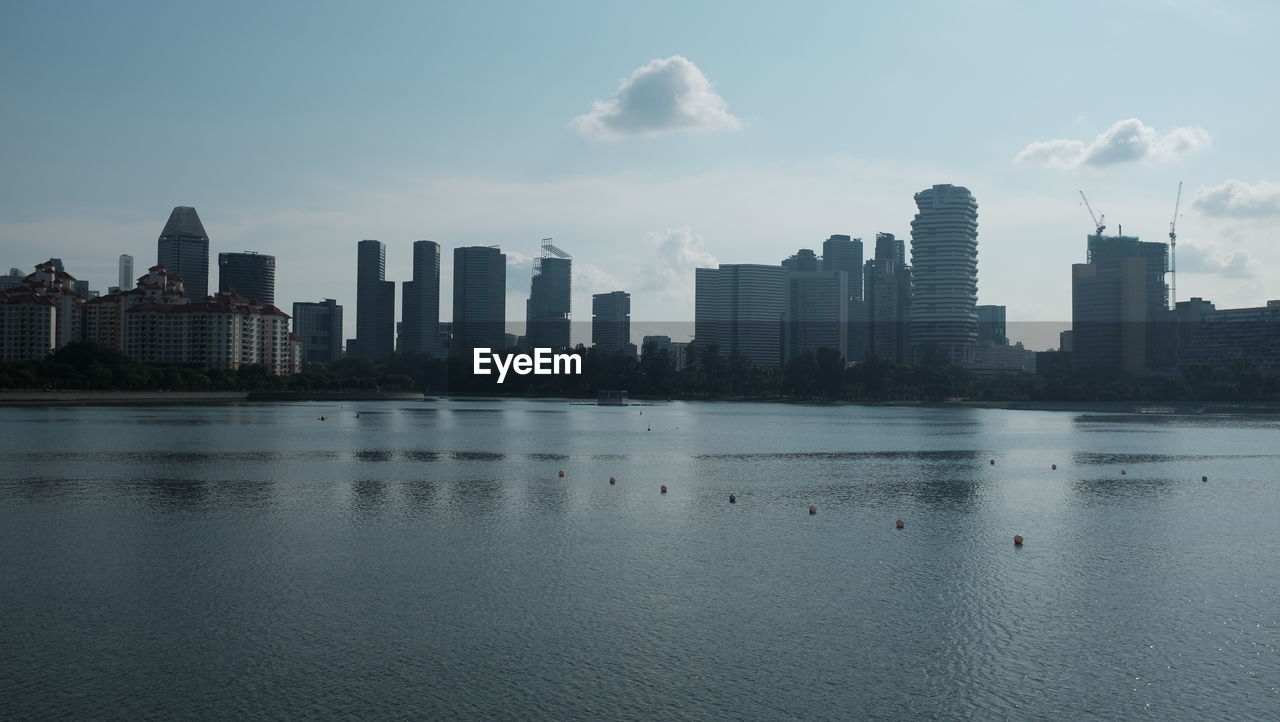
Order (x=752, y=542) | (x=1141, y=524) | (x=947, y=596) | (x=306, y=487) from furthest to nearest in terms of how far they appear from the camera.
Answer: (x=306, y=487) < (x=1141, y=524) < (x=752, y=542) < (x=947, y=596)

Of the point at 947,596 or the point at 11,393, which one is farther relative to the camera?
the point at 11,393

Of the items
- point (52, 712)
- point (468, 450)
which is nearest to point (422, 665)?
point (52, 712)

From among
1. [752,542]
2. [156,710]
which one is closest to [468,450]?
[752,542]

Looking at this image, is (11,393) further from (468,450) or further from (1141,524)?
(1141,524)

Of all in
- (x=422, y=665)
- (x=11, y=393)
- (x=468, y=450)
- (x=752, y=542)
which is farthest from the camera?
(x=11, y=393)

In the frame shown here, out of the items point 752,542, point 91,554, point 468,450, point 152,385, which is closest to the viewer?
point 91,554

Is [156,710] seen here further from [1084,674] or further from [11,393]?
[11,393]
